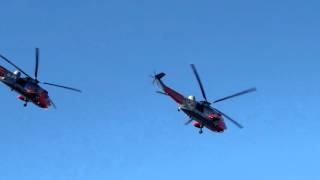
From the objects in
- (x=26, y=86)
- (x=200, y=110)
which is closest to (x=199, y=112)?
(x=200, y=110)

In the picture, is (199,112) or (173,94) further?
(173,94)

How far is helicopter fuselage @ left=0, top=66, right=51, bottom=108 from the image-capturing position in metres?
136

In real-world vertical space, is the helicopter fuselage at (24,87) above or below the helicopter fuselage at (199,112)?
above

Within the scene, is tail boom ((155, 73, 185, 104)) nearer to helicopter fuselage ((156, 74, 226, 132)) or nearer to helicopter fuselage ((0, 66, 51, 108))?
helicopter fuselage ((156, 74, 226, 132))

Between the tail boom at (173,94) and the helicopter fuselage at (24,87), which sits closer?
the tail boom at (173,94)

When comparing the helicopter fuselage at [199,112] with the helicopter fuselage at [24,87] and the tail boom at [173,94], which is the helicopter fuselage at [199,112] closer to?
the tail boom at [173,94]

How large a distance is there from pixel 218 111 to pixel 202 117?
157 inches

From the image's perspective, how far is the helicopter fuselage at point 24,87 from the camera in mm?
135750

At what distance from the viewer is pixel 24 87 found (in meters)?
136

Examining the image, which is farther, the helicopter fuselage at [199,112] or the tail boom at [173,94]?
the tail boom at [173,94]

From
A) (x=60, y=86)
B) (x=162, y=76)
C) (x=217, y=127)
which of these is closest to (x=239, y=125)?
(x=217, y=127)

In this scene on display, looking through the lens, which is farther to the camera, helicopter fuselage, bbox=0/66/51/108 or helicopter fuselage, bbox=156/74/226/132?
helicopter fuselage, bbox=0/66/51/108

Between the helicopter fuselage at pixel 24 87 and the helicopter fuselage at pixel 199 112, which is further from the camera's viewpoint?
the helicopter fuselage at pixel 24 87

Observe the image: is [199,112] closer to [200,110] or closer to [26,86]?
[200,110]
